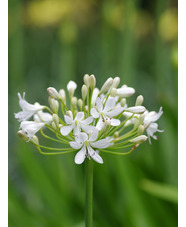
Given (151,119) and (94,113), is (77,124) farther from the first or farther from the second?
(151,119)

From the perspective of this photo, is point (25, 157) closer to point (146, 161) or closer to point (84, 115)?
point (146, 161)

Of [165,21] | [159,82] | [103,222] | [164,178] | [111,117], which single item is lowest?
[103,222]

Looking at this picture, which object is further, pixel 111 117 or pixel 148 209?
pixel 148 209

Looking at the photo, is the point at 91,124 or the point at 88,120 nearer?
the point at 88,120

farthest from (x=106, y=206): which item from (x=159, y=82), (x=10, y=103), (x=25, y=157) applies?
(x=10, y=103)

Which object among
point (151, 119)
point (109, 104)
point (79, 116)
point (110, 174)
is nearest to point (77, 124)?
point (79, 116)

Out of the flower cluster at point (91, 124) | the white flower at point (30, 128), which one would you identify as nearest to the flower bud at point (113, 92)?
the flower cluster at point (91, 124)

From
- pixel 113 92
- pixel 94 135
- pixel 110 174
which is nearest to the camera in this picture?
pixel 94 135
